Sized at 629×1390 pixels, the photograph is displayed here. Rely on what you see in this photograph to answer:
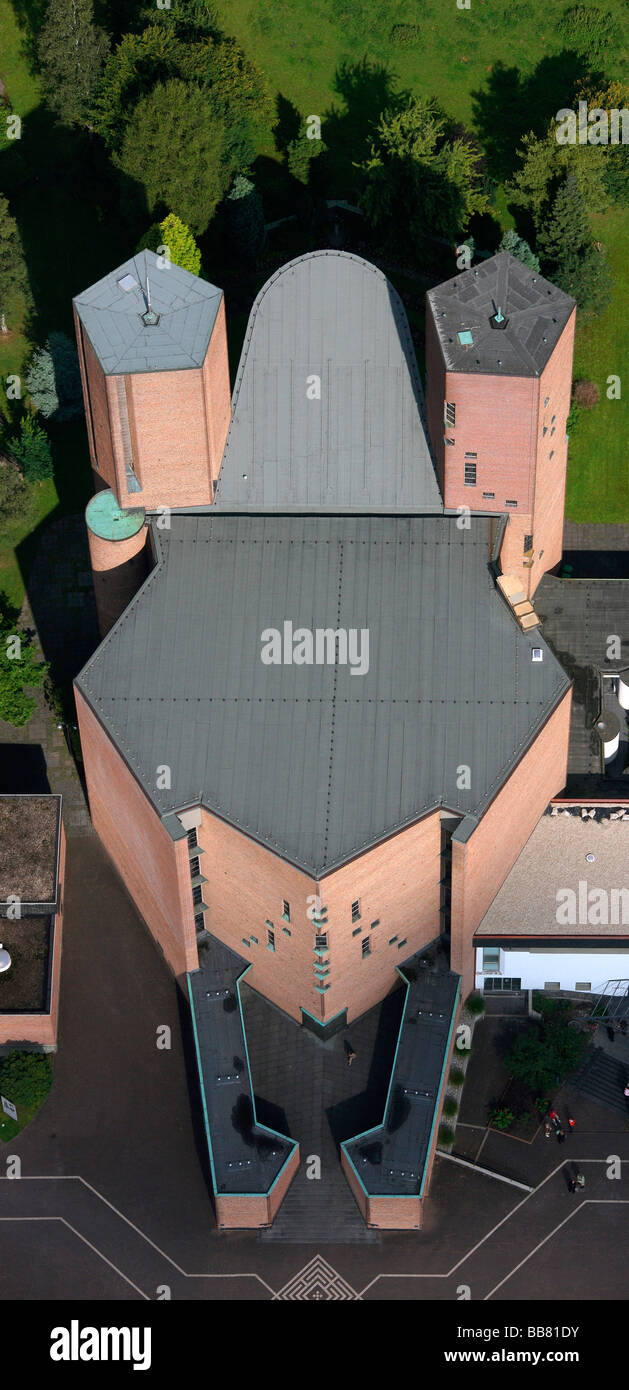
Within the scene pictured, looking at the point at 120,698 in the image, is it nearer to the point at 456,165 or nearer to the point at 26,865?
the point at 26,865

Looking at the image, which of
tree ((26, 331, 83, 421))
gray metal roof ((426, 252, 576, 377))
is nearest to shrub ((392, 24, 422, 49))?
tree ((26, 331, 83, 421))

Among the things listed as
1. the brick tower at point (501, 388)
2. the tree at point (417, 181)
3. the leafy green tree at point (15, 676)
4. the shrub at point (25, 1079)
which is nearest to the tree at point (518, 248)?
the tree at point (417, 181)

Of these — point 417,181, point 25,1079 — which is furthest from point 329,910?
point 417,181

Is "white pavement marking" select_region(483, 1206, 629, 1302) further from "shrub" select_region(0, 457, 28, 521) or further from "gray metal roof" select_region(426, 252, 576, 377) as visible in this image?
"shrub" select_region(0, 457, 28, 521)

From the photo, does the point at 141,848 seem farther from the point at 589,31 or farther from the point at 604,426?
the point at 589,31

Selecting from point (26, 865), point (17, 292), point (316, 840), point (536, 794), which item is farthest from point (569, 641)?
point (17, 292)

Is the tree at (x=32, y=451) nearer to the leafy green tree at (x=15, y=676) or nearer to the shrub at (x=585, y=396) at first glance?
the leafy green tree at (x=15, y=676)
